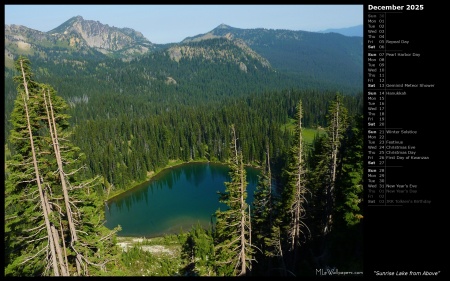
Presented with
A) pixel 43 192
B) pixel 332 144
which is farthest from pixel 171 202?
pixel 43 192

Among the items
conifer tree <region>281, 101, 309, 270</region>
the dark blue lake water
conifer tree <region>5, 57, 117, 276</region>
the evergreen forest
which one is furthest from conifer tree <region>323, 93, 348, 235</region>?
the dark blue lake water

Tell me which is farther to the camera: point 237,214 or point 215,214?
point 215,214

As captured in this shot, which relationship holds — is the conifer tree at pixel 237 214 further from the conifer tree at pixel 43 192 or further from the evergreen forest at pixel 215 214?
the conifer tree at pixel 43 192

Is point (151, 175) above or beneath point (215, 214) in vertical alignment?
beneath

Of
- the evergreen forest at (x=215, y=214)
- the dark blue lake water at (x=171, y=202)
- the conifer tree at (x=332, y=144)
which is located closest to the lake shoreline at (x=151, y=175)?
the dark blue lake water at (x=171, y=202)

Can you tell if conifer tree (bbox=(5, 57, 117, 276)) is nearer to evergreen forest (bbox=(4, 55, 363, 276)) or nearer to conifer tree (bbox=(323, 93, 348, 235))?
evergreen forest (bbox=(4, 55, 363, 276))

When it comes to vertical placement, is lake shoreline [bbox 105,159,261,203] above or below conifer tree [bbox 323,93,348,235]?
below

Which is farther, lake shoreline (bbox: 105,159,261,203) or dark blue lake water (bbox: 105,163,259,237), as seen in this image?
lake shoreline (bbox: 105,159,261,203)

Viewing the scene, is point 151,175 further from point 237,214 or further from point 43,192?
point 43,192
